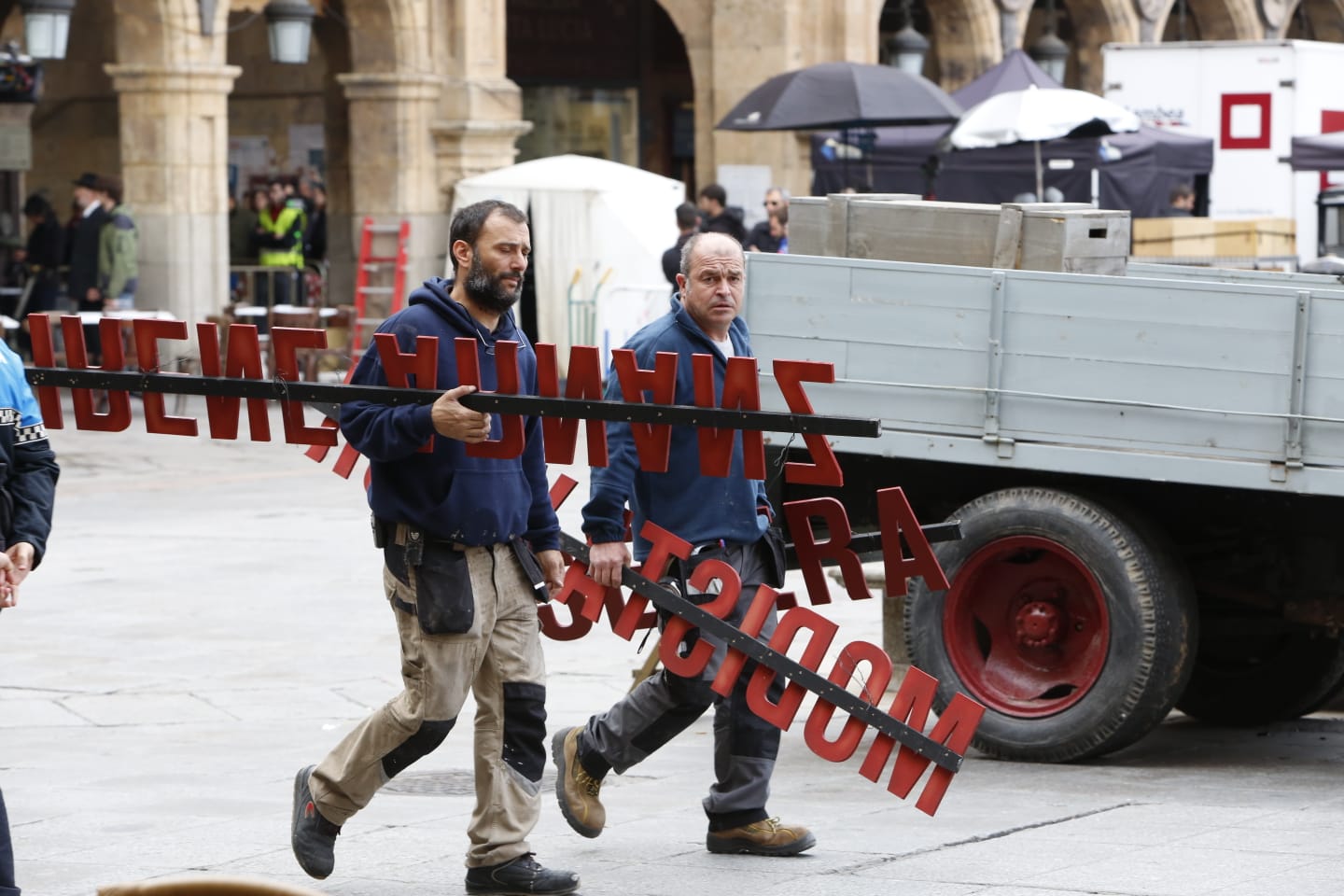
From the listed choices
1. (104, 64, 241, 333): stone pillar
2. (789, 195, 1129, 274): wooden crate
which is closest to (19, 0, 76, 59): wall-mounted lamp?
(104, 64, 241, 333): stone pillar

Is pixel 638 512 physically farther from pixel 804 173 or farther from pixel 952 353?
pixel 804 173

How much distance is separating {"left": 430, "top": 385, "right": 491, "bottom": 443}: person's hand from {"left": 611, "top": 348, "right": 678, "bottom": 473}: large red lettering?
0.35 metres

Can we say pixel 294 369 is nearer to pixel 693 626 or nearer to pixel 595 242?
pixel 693 626

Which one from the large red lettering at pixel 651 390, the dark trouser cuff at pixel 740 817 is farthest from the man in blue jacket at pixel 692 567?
the large red lettering at pixel 651 390

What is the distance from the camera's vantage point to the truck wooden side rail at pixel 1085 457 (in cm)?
761

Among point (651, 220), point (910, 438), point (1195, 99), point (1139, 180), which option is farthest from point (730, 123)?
point (910, 438)

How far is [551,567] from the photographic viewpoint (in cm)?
612

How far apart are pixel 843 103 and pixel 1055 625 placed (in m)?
11.8

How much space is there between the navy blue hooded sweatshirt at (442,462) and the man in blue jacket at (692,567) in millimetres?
471

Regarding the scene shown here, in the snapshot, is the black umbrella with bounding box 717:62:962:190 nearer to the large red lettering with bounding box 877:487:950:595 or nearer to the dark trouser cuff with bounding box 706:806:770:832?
the dark trouser cuff with bounding box 706:806:770:832

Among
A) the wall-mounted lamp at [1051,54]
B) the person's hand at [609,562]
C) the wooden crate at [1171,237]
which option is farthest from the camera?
the wall-mounted lamp at [1051,54]

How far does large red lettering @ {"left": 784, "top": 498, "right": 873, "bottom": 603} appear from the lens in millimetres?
6164

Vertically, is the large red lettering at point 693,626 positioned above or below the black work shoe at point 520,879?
above

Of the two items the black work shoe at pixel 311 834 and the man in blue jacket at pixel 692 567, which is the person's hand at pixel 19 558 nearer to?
the black work shoe at pixel 311 834
